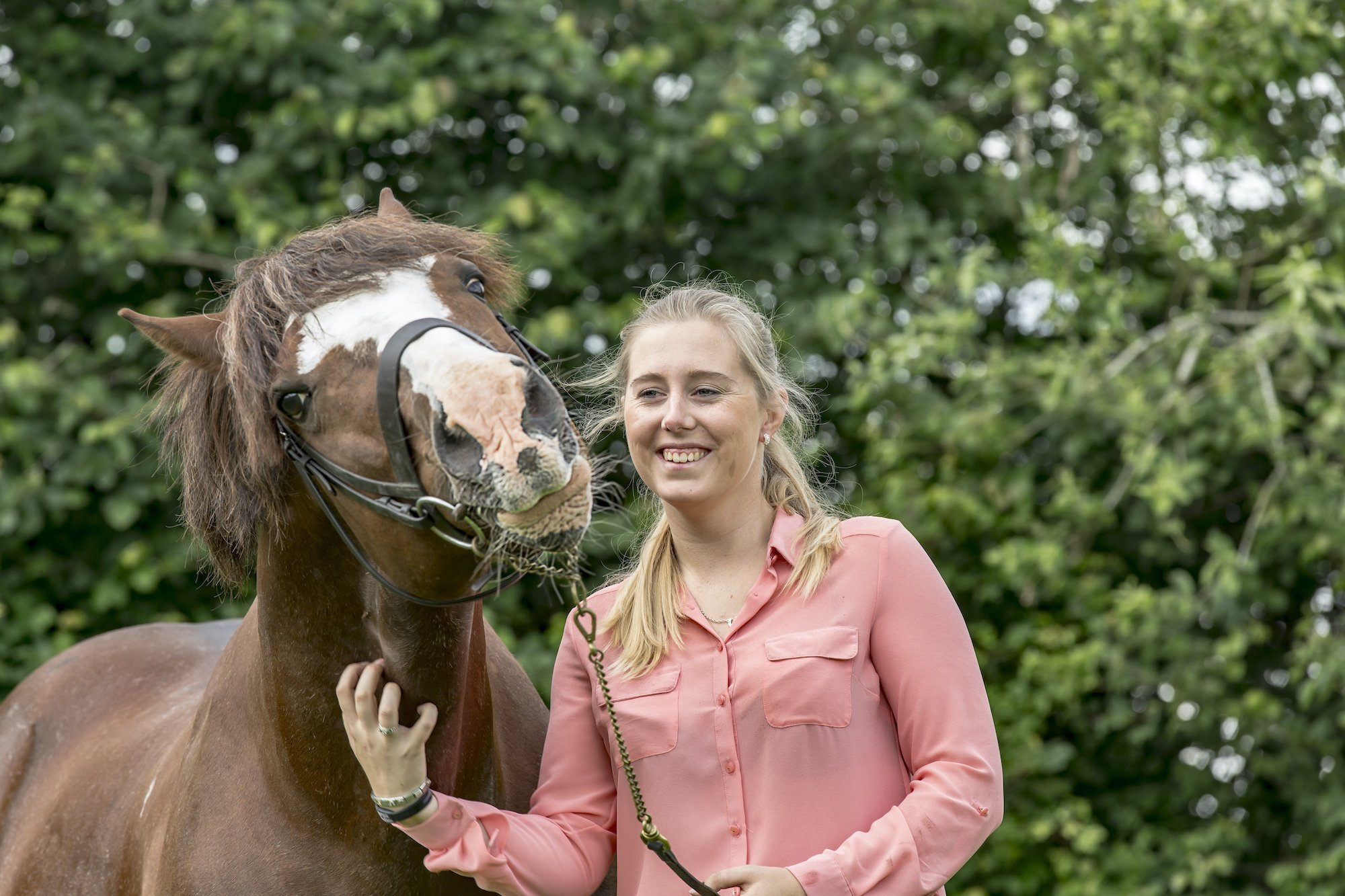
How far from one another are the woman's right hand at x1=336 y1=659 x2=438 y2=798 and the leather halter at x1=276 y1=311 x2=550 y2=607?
0.45 feet

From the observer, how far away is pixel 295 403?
1.71 metres

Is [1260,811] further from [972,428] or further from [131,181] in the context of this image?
[131,181]

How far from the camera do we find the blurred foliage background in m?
4.68

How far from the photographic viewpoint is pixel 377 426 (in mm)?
1646

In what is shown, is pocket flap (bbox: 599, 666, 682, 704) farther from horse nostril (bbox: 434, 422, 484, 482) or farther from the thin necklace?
horse nostril (bbox: 434, 422, 484, 482)

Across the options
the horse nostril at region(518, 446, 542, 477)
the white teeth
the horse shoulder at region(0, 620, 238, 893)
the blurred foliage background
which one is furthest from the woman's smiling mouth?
the blurred foliage background

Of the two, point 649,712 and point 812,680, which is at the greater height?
point 812,680

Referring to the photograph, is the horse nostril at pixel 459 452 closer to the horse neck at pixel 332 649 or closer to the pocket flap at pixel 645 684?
the horse neck at pixel 332 649

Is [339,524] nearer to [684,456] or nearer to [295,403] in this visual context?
[295,403]

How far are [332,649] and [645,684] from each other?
473 millimetres

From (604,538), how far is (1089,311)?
208cm

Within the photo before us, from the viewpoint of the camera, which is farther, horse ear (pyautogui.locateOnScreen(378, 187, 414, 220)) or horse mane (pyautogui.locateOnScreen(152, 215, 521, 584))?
horse ear (pyautogui.locateOnScreen(378, 187, 414, 220))

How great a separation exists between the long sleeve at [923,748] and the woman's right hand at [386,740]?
530 millimetres

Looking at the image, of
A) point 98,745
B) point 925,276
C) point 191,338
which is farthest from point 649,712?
point 925,276
